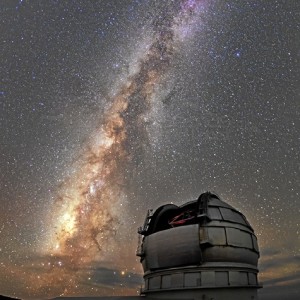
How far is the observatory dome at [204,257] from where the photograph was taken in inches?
636

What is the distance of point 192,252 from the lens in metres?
16.4

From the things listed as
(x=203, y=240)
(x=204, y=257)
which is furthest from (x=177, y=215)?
(x=204, y=257)

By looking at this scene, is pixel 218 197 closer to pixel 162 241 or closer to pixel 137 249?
pixel 162 241

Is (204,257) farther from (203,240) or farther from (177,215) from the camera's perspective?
(177,215)

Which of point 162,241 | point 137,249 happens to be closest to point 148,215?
point 137,249

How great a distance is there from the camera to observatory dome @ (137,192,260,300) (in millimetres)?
16156

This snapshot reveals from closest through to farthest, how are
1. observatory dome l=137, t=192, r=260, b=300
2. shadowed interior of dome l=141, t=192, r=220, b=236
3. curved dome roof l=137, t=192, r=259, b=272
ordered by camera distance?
observatory dome l=137, t=192, r=260, b=300 → curved dome roof l=137, t=192, r=259, b=272 → shadowed interior of dome l=141, t=192, r=220, b=236

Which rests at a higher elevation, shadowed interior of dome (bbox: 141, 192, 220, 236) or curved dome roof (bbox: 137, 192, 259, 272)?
shadowed interior of dome (bbox: 141, 192, 220, 236)

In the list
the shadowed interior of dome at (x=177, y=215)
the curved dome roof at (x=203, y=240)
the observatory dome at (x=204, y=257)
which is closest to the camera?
the observatory dome at (x=204, y=257)

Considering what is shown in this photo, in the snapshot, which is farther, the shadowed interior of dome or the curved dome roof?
the shadowed interior of dome

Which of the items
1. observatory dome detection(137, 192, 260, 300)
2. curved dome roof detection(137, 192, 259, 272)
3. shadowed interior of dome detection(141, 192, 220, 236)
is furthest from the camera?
shadowed interior of dome detection(141, 192, 220, 236)

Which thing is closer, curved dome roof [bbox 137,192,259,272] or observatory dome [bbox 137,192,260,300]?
observatory dome [bbox 137,192,260,300]

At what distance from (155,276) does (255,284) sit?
6348 mm

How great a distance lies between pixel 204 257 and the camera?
16.3m
